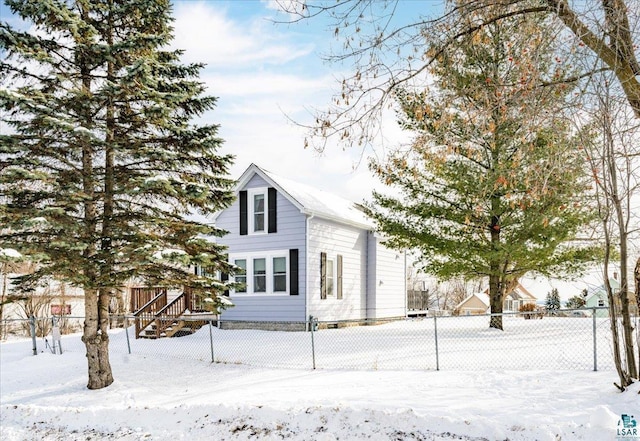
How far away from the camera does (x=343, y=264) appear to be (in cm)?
1994

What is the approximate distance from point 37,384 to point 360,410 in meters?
7.39

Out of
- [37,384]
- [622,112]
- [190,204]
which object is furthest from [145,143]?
[622,112]

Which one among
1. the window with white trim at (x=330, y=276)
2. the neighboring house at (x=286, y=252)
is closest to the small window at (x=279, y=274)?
the neighboring house at (x=286, y=252)

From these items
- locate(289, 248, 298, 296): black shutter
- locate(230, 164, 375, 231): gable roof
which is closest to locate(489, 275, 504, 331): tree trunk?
locate(230, 164, 375, 231): gable roof

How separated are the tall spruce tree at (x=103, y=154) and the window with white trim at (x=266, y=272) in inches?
292

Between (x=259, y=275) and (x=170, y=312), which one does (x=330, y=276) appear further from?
(x=170, y=312)

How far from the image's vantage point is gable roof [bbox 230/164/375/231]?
58.3 ft

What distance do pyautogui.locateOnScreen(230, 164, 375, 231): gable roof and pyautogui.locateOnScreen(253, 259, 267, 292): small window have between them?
2.49 m

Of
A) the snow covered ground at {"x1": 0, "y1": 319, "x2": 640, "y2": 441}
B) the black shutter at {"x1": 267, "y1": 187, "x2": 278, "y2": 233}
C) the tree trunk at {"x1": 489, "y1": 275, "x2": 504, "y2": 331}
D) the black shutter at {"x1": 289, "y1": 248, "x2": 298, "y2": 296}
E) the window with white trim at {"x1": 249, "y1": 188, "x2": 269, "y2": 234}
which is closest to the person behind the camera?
the snow covered ground at {"x1": 0, "y1": 319, "x2": 640, "y2": 441}

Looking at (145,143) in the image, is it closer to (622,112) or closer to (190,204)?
(190,204)

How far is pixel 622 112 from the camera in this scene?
6984 millimetres

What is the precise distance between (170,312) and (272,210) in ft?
16.7

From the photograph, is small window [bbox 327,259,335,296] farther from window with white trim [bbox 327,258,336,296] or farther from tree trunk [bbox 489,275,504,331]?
tree trunk [bbox 489,275,504,331]

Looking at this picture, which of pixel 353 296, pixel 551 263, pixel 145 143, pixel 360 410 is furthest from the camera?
pixel 353 296
